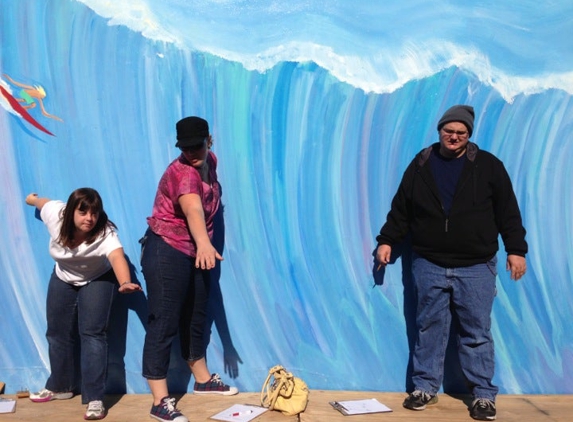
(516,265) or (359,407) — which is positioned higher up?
(516,265)

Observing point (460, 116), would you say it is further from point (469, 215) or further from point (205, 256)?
point (205, 256)

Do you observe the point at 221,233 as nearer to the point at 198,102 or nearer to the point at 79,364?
the point at 198,102

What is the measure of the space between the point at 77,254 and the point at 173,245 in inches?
21.1

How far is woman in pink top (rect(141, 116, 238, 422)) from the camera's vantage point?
3703 mm

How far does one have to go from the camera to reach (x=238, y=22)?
4215 mm

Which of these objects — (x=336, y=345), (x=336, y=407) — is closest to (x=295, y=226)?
(x=336, y=345)

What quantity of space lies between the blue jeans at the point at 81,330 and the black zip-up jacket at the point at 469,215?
1.75 m

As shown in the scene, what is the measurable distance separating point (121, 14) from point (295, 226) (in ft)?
5.12

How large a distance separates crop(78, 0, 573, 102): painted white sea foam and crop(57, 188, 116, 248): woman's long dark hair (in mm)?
1002

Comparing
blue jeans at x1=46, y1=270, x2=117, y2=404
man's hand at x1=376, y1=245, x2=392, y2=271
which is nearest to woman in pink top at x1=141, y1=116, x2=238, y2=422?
blue jeans at x1=46, y1=270, x2=117, y2=404

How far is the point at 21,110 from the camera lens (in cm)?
423

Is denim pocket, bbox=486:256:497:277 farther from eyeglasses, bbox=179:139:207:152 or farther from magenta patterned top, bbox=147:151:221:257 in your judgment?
eyeglasses, bbox=179:139:207:152

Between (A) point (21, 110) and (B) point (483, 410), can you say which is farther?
(A) point (21, 110)

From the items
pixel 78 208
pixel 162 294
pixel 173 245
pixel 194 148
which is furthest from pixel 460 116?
pixel 78 208
